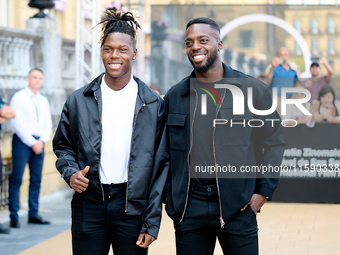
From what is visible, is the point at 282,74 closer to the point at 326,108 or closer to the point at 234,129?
the point at 326,108

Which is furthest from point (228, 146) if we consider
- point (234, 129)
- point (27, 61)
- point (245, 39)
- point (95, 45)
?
point (245, 39)

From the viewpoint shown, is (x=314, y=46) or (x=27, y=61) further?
(x=314, y=46)

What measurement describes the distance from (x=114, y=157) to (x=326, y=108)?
706 centimetres

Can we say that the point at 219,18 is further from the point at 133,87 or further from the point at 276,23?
the point at 133,87

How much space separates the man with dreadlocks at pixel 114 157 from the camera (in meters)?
3.31

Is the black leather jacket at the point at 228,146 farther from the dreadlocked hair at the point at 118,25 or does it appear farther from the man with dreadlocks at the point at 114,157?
the dreadlocked hair at the point at 118,25

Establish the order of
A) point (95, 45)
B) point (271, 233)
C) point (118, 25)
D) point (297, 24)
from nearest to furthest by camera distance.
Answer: point (118, 25), point (271, 233), point (95, 45), point (297, 24)

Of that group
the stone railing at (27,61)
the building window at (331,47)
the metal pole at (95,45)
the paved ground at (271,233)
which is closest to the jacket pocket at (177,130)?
the paved ground at (271,233)

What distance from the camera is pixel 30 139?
7.66 m

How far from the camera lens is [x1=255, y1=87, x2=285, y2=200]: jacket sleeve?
136 inches

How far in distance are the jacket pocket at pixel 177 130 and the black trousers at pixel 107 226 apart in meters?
0.39

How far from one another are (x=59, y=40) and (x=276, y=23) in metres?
5.63

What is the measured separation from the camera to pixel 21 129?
25.0 feet

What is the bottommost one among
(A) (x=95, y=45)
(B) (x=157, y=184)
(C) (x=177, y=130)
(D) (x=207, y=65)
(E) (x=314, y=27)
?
(B) (x=157, y=184)
